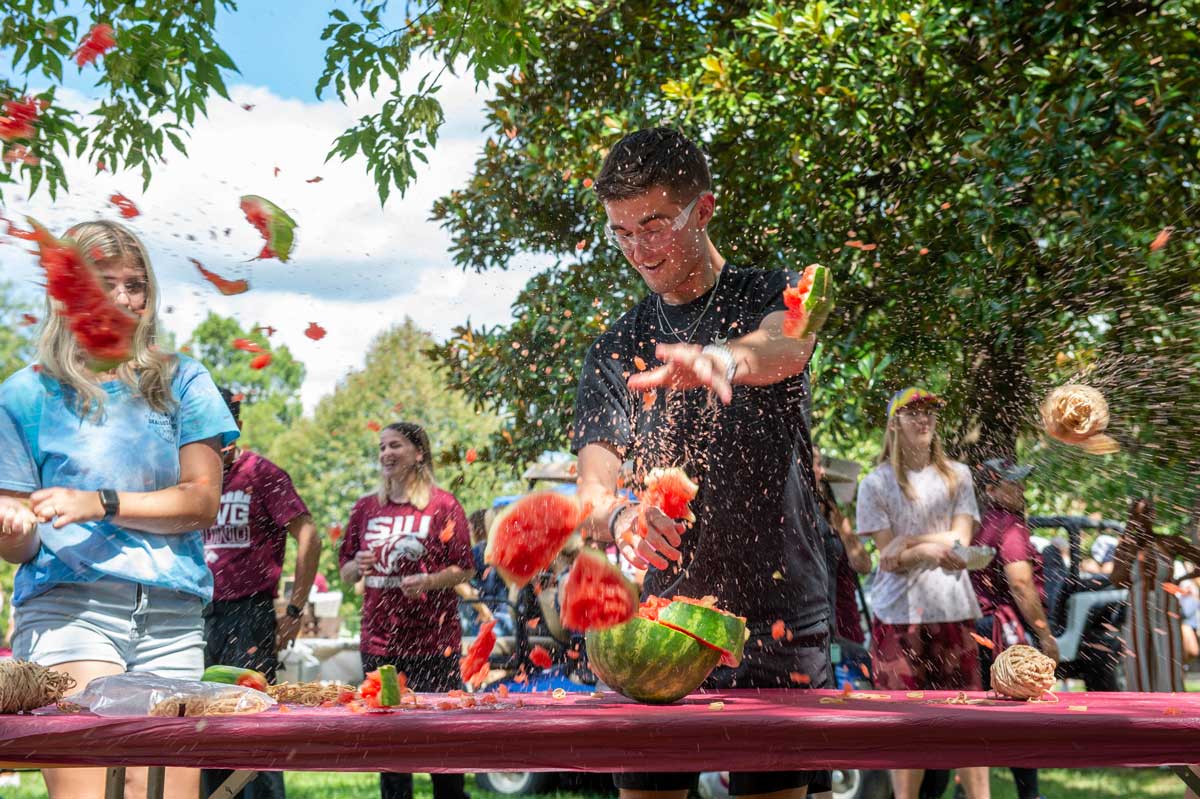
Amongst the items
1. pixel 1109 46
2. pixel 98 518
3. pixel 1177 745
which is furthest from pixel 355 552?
pixel 1109 46

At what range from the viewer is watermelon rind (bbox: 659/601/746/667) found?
2686 mm

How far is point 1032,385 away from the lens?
7199 millimetres

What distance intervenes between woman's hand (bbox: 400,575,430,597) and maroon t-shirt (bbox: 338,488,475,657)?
4 centimetres

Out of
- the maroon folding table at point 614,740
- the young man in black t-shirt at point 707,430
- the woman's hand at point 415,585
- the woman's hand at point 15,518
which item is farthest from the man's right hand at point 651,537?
the woman's hand at point 415,585

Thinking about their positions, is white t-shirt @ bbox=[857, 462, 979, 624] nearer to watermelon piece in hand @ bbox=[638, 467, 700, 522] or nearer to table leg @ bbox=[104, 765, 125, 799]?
watermelon piece in hand @ bbox=[638, 467, 700, 522]

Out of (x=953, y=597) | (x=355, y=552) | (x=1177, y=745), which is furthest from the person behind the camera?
(x=355, y=552)

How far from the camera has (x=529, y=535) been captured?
2693 millimetres

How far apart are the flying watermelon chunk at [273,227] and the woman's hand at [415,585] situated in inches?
108

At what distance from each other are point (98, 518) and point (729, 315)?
1.76 metres

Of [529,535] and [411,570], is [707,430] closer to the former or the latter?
[529,535]

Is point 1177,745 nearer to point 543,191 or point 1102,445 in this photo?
point 1102,445

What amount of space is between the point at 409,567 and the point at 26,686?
11.5ft

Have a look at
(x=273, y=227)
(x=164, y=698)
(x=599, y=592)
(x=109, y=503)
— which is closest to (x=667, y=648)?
(x=599, y=592)

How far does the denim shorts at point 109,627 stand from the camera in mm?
3104
